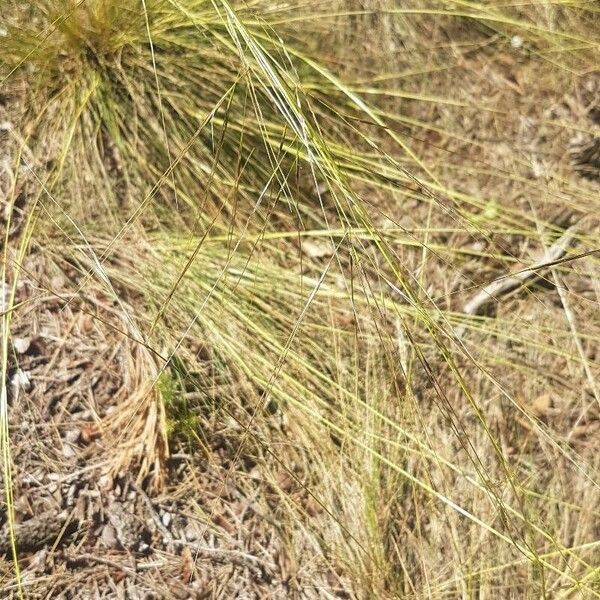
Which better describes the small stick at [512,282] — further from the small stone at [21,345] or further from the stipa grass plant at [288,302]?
the small stone at [21,345]

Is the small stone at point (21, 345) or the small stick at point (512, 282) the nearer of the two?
the small stone at point (21, 345)

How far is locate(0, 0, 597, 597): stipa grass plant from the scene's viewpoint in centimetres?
152

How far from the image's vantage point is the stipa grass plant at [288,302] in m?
1.52

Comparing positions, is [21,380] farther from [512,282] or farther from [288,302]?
[512,282]

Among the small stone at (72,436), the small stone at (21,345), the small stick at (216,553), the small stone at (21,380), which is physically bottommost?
the small stick at (216,553)

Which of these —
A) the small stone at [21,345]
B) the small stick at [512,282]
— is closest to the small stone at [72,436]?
the small stone at [21,345]

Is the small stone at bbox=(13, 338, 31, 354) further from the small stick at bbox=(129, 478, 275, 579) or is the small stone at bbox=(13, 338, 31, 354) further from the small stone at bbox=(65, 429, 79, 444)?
the small stick at bbox=(129, 478, 275, 579)

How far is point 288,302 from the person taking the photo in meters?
1.66

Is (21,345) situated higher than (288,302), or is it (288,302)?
(21,345)

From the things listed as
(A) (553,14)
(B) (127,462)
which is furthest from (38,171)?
(A) (553,14)

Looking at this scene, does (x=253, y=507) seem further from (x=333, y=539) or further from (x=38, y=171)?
(x=38, y=171)

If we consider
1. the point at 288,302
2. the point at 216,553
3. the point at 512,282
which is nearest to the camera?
the point at 216,553

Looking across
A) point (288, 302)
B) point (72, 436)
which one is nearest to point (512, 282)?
point (288, 302)

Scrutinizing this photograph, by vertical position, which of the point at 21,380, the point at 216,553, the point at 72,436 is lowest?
the point at 216,553
